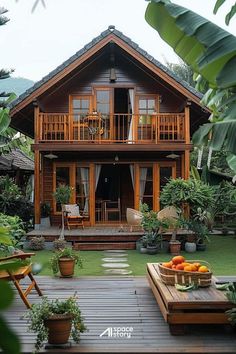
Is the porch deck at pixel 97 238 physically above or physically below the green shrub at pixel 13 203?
below

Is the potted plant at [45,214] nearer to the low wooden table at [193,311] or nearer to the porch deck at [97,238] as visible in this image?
the porch deck at [97,238]

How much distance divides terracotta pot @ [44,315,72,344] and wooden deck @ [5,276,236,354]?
0.12 meters

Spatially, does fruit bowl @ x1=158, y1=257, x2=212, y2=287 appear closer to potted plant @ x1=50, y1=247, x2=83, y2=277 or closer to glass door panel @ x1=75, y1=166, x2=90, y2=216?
potted plant @ x1=50, y1=247, x2=83, y2=277

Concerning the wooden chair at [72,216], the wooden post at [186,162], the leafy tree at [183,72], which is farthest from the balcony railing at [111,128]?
the leafy tree at [183,72]

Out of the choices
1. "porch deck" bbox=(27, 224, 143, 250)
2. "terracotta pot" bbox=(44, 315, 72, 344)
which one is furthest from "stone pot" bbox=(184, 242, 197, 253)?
"terracotta pot" bbox=(44, 315, 72, 344)

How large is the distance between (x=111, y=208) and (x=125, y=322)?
988 centimetres

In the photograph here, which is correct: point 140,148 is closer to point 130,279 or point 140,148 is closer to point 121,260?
point 121,260

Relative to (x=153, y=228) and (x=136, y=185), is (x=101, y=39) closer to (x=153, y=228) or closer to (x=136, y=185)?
(x=136, y=185)

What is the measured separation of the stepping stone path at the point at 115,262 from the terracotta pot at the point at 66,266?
1021 millimetres

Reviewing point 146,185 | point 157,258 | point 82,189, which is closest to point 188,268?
point 157,258

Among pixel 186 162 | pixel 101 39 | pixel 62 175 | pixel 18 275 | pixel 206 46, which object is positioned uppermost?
pixel 101 39

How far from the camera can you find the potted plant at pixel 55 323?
13.8 feet

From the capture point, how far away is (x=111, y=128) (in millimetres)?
13594

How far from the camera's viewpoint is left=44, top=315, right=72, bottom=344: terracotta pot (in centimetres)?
429
